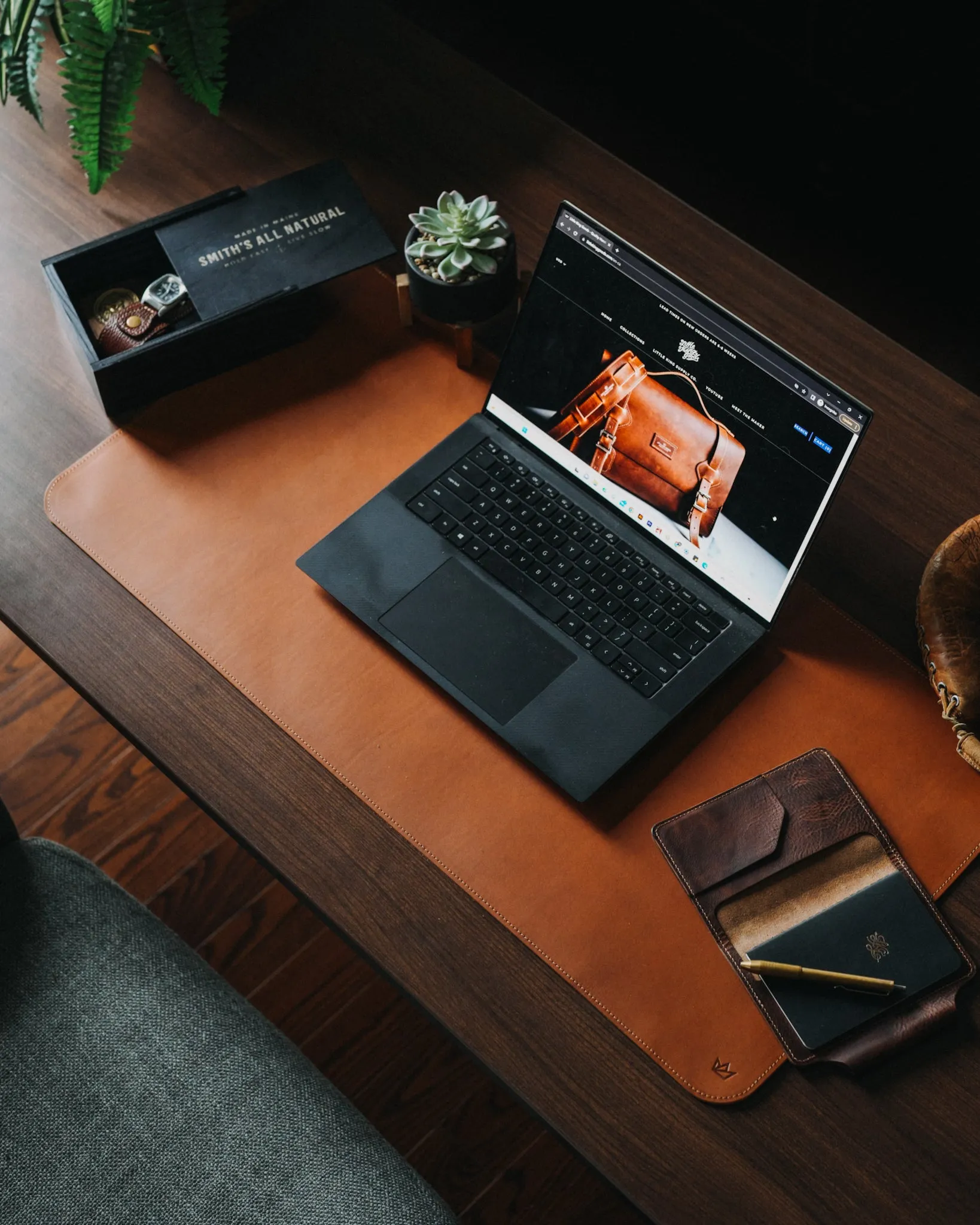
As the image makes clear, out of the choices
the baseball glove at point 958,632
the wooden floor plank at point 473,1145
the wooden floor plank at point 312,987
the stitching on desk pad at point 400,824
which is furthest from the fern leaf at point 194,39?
the wooden floor plank at point 473,1145

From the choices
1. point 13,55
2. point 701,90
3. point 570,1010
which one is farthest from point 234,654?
point 701,90

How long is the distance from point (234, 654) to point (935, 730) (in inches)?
25.6

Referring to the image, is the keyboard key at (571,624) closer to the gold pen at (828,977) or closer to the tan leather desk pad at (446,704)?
the tan leather desk pad at (446,704)

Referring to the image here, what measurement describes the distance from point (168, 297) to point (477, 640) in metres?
0.49

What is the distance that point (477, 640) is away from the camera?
1.11 meters

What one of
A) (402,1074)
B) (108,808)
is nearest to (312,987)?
(402,1074)

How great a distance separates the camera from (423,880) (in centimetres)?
102

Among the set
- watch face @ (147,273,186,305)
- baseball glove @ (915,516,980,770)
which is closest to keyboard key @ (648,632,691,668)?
baseball glove @ (915,516,980,770)

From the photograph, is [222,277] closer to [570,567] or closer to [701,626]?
[570,567]

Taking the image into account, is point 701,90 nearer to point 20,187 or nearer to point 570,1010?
point 20,187

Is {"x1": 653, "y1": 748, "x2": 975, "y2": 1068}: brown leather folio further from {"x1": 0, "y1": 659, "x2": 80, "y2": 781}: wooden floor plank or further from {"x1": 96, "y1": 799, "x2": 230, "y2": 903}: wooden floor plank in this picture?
{"x1": 0, "y1": 659, "x2": 80, "y2": 781}: wooden floor plank

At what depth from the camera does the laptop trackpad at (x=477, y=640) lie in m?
1.09

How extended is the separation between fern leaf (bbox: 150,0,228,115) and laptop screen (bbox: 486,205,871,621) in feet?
1.54

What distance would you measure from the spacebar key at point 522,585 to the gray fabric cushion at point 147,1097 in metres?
0.51
